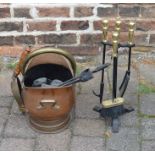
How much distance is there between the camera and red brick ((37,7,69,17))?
338cm

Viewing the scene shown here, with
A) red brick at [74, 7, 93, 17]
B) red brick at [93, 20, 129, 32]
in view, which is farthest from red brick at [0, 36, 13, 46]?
red brick at [93, 20, 129, 32]

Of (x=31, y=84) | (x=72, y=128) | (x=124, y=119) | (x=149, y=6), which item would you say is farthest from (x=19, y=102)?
(x=149, y=6)

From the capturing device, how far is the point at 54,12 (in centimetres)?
339

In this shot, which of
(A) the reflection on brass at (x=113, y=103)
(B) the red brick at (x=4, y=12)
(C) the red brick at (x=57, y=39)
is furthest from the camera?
(C) the red brick at (x=57, y=39)

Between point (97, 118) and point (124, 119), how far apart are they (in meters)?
0.17

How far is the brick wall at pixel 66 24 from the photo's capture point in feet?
11.1

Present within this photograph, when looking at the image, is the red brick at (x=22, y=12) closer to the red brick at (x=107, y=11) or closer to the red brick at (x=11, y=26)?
the red brick at (x=11, y=26)

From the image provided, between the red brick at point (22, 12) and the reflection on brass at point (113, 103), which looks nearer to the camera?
the reflection on brass at point (113, 103)

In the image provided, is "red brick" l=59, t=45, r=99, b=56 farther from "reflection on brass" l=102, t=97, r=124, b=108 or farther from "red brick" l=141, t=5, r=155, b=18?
"reflection on brass" l=102, t=97, r=124, b=108

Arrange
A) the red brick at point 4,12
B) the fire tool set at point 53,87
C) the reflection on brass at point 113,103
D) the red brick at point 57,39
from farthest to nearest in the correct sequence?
1. the red brick at point 57,39
2. the red brick at point 4,12
3. the reflection on brass at point 113,103
4. the fire tool set at point 53,87

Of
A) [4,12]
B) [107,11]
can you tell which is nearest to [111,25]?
[107,11]

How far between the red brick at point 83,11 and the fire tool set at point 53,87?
2.07 ft

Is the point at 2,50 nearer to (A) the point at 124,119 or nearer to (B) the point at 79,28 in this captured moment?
(B) the point at 79,28

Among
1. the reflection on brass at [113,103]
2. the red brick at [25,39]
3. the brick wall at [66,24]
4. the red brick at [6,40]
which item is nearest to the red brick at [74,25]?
the brick wall at [66,24]
